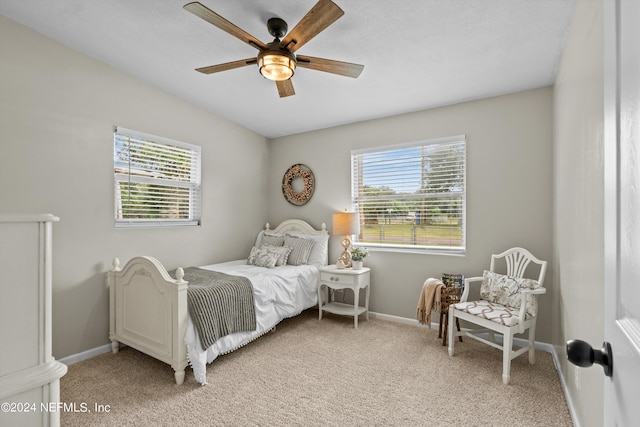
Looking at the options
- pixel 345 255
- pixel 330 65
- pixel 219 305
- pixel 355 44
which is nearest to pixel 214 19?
pixel 330 65

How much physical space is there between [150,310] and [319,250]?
6.75 ft

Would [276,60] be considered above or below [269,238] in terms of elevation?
above

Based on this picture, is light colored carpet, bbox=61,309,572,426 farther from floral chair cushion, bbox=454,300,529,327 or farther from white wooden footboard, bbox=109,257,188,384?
floral chair cushion, bbox=454,300,529,327

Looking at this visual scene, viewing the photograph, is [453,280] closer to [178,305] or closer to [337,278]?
[337,278]

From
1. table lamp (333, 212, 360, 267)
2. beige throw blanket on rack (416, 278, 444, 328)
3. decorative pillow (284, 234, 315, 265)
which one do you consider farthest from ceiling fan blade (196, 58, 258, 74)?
beige throw blanket on rack (416, 278, 444, 328)

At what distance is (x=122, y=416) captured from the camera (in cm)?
203

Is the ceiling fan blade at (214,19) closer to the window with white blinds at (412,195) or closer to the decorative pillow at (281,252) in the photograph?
the window with white blinds at (412,195)

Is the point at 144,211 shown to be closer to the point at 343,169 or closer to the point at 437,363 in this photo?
the point at 343,169

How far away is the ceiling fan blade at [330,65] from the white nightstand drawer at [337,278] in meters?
2.20

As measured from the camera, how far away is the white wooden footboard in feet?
7.89

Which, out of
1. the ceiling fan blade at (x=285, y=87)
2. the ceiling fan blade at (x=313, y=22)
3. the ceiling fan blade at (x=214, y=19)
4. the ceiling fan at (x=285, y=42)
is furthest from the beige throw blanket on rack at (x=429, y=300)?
the ceiling fan blade at (x=214, y=19)

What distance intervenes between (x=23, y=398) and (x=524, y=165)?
3.82 meters

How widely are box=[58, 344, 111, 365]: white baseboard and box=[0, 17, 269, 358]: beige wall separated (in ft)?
0.14

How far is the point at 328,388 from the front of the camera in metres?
2.34
